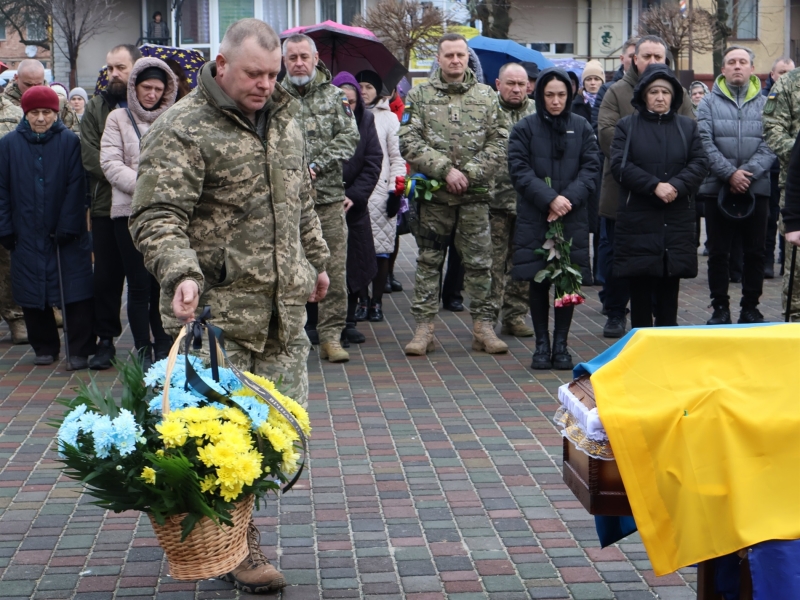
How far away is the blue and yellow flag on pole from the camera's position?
3307mm

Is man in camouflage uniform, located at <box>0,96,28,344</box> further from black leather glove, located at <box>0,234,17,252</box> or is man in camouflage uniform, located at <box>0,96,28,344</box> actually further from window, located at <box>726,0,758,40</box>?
window, located at <box>726,0,758,40</box>

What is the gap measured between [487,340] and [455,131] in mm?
1606

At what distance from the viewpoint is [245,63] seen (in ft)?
14.8

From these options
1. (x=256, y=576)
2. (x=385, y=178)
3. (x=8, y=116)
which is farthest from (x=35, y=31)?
(x=256, y=576)

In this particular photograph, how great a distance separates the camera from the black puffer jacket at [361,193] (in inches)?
374

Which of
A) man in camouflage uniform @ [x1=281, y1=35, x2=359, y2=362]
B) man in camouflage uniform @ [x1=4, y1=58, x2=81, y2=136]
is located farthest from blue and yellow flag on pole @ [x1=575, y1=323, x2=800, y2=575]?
man in camouflage uniform @ [x1=4, y1=58, x2=81, y2=136]

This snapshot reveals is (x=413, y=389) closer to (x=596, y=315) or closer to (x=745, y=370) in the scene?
(x=596, y=315)

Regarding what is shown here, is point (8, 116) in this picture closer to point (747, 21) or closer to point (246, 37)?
point (246, 37)

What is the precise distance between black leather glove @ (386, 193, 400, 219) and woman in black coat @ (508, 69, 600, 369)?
207 cm

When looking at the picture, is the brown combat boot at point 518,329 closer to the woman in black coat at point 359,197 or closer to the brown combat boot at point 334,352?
the woman in black coat at point 359,197

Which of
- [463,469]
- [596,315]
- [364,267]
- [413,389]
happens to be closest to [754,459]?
[463,469]

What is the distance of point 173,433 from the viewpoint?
153 inches

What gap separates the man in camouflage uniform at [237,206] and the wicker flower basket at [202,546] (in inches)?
21.4

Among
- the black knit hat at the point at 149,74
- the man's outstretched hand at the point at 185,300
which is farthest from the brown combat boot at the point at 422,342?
the man's outstretched hand at the point at 185,300
